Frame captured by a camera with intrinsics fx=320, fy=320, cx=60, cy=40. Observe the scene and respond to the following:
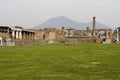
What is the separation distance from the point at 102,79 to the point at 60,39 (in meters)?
109

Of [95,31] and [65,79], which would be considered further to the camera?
[95,31]

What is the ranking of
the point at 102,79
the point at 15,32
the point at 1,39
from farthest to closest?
the point at 15,32, the point at 1,39, the point at 102,79

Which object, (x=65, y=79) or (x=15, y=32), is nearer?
(x=65, y=79)

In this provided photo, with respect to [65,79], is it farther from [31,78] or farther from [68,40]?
[68,40]

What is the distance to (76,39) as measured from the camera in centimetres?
12250

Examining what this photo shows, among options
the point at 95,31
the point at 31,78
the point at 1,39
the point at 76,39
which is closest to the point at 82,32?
the point at 95,31

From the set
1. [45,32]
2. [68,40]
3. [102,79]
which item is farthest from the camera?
[45,32]

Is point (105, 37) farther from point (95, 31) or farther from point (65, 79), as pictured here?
point (65, 79)

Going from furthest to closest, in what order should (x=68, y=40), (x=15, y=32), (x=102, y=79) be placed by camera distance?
(x=68, y=40) → (x=15, y=32) → (x=102, y=79)

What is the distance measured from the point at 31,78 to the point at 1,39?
238 feet

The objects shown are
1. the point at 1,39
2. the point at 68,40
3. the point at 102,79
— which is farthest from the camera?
the point at 68,40

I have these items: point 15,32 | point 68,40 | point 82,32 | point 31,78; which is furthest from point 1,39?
point 31,78

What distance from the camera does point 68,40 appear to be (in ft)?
397

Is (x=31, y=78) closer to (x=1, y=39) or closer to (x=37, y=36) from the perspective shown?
(x=1, y=39)
